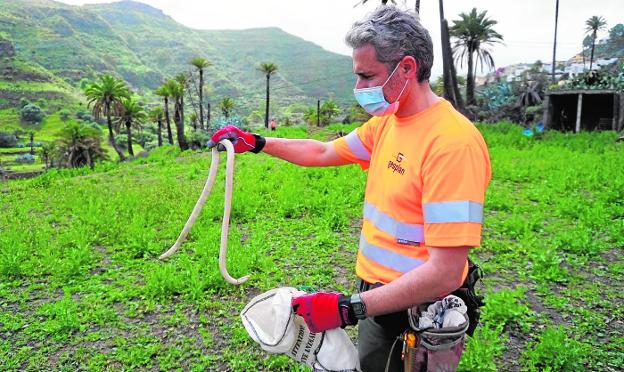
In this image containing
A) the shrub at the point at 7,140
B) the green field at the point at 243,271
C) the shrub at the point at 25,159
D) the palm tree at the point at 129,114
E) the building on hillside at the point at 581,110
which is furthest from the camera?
the shrub at the point at 7,140

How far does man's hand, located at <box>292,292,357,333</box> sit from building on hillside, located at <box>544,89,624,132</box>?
25220mm

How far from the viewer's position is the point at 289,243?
6.54 metres

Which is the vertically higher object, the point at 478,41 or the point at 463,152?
the point at 478,41

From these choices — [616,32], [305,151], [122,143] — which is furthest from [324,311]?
[616,32]

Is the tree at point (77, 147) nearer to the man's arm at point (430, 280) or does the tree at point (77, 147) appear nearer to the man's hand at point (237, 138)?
the man's hand at point (237, 138)

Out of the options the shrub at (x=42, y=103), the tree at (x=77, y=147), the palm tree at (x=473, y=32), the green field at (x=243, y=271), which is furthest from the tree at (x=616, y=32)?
the shrub at (x=42, y=103)

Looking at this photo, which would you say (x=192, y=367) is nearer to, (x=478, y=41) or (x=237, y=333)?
(x=237, y=333)

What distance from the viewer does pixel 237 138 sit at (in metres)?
2.85

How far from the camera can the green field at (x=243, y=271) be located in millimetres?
3926

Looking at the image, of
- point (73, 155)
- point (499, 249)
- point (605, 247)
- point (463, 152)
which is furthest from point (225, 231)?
point (73, 155)

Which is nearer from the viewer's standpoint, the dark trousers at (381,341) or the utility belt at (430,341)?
the utility belt at (430,341)

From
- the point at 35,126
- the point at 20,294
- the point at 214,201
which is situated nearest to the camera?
the point at 20,294

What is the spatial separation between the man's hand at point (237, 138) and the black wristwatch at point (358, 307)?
1361 mm

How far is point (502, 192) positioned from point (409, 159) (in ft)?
28.2
